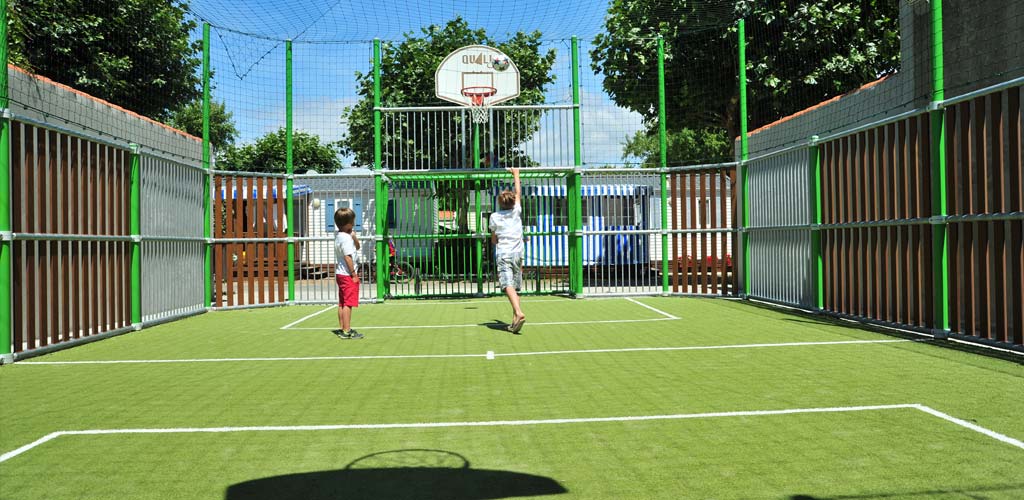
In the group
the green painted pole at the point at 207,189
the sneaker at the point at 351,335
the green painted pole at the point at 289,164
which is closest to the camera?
the sneaker at the point at 351,335

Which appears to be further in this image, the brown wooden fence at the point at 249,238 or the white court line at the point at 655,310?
the brown wooden fence at the point at 249,238

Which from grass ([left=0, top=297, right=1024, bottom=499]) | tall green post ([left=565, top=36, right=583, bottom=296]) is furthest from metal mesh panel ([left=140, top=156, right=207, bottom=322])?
tall green post ([left=565, top=36, right=583, bottom=296])

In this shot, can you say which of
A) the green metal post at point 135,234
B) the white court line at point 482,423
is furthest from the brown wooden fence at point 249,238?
the white court line at point 482,423

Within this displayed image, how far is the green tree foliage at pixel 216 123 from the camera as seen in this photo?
15984 mm

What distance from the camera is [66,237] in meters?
8.85

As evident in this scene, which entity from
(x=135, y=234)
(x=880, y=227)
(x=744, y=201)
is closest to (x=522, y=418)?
(x=880, y=227)

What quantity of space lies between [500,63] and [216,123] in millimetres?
6242

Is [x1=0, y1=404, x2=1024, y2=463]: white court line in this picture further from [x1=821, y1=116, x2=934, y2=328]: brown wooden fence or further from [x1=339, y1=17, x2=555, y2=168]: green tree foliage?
[x1=339, y1=17, x2=555, y2=168]: green tree foliage

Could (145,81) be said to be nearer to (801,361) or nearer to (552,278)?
(552,278)

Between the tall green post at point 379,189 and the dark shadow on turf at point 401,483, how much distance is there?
11.6m

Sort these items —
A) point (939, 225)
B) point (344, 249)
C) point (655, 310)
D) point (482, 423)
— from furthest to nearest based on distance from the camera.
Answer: point (655, 310), point (344, 249), point (939, 225), point (482, 423)

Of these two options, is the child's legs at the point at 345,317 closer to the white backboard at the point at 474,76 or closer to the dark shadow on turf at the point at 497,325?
the dark shadow on turf at the point at 497,325

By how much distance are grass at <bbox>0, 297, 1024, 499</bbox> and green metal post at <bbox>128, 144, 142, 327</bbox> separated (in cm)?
178

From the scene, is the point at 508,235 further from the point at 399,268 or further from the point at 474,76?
the point at 399,268
